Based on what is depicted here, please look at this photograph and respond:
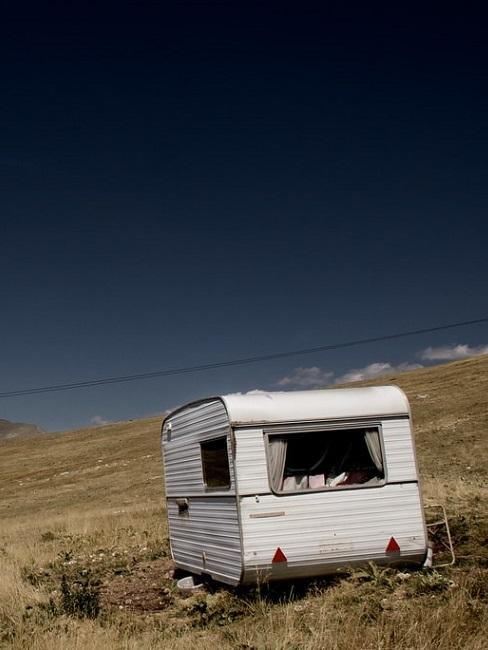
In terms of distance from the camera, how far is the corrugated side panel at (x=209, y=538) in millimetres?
9641

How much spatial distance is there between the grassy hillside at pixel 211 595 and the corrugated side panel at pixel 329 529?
35 cm

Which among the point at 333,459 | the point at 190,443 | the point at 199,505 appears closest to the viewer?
the point at 333,459

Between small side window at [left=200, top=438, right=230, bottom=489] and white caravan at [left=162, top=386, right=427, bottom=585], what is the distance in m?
0.02

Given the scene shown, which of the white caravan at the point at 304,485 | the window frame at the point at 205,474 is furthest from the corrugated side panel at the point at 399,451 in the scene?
the window frame at the point at 205,474

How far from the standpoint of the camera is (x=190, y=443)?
38.0ft

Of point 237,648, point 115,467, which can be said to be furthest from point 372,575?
point 115,467

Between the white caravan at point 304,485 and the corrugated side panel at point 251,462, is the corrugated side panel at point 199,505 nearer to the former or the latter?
the white caravan at point 304,485

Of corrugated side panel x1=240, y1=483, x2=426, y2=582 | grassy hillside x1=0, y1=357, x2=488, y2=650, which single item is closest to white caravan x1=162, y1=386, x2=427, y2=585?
corrugated side panel x1=240, y1=483, x2=426, y2=582

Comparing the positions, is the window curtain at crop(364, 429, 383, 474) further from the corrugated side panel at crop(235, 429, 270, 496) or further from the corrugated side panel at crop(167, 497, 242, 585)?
the corrugated side panel at crop(167, 497, 242, 585)

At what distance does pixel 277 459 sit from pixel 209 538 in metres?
1.80

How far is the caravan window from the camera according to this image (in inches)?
406

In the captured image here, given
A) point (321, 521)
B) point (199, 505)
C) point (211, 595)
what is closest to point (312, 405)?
point (321, 521)

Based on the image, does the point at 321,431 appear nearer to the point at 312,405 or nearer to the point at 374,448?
the point at 312,405

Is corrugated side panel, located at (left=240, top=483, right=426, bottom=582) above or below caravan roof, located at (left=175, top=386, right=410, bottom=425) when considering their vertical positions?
below
